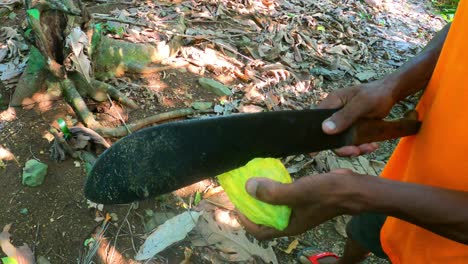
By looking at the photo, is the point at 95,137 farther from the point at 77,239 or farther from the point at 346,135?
the point at 346,135

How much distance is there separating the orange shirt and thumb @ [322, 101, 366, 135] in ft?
0.91

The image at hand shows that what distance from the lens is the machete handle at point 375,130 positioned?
1532 mm

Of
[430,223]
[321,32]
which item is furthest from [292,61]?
[430,223]

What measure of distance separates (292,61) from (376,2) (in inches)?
107

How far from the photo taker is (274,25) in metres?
4.96

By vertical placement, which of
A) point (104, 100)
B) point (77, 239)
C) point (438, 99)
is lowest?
point (77, 239)

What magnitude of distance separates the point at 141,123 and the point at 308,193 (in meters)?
2.10

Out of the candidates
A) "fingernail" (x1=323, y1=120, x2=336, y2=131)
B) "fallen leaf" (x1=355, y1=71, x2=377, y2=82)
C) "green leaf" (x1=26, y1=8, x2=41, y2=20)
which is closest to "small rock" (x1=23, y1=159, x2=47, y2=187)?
"green leaf" (x1=26, y1=8, x2=41, y2=20)

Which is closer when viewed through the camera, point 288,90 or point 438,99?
point 438,99

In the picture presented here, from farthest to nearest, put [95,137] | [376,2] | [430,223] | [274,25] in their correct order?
[376,2]
[274,25]
[95,137]
[430,223]

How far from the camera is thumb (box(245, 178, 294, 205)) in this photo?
1341mm

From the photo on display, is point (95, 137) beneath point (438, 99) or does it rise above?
beneath

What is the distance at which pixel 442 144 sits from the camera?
146 cm

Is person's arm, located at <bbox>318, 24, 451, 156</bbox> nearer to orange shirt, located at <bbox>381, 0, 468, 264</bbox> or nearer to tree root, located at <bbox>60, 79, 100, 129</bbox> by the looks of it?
orange shirt, located at <bbox>381, 0, 468, 264</bbox>
